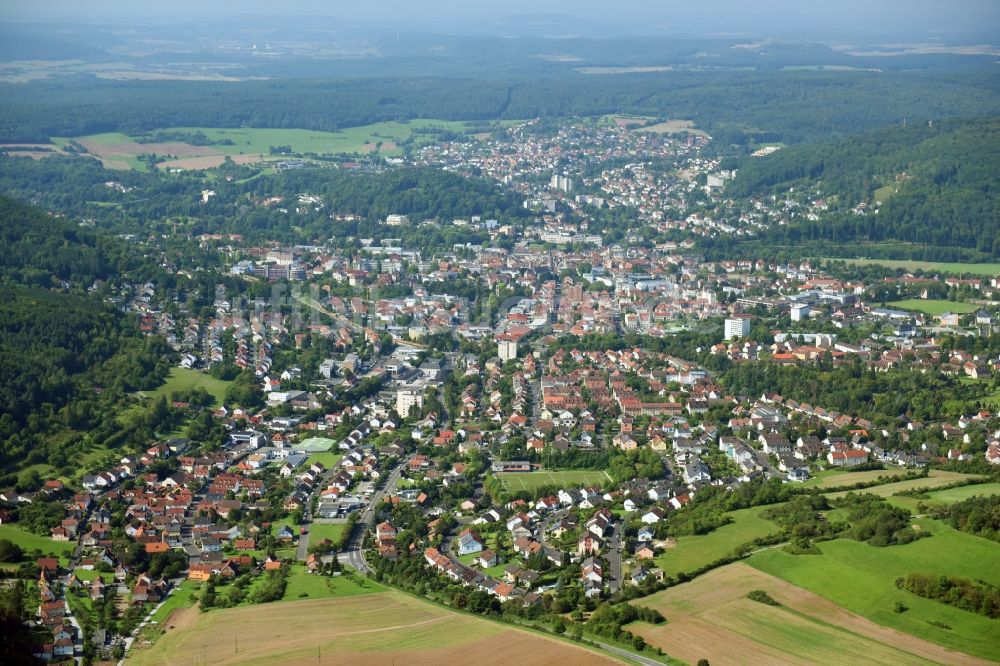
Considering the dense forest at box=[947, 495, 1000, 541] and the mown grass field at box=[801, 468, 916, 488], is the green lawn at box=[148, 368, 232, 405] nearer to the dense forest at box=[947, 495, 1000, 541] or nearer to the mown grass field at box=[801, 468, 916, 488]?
the mown grass field at box=[801, 468, 916, 488]

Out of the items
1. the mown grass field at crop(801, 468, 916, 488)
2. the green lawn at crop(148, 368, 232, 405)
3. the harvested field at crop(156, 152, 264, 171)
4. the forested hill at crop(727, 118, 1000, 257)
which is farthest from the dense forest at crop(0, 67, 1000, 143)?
the mown grass field at crop(801, 468, 916, 488)

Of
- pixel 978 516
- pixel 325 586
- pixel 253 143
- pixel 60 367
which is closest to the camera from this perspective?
pixel 325 586

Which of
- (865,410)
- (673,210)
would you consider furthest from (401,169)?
(865,410)

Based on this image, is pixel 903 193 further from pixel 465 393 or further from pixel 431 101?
pixel 431 101

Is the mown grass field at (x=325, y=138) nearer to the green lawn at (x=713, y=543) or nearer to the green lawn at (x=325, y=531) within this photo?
the green lawn at (x=325, y=531)

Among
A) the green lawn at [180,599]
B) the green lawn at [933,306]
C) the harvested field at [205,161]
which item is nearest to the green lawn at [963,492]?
the green lawn at [180,599]

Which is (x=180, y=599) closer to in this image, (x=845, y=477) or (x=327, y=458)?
(x=327, y=458)

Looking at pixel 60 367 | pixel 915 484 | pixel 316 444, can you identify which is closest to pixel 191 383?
pixel 60 367
